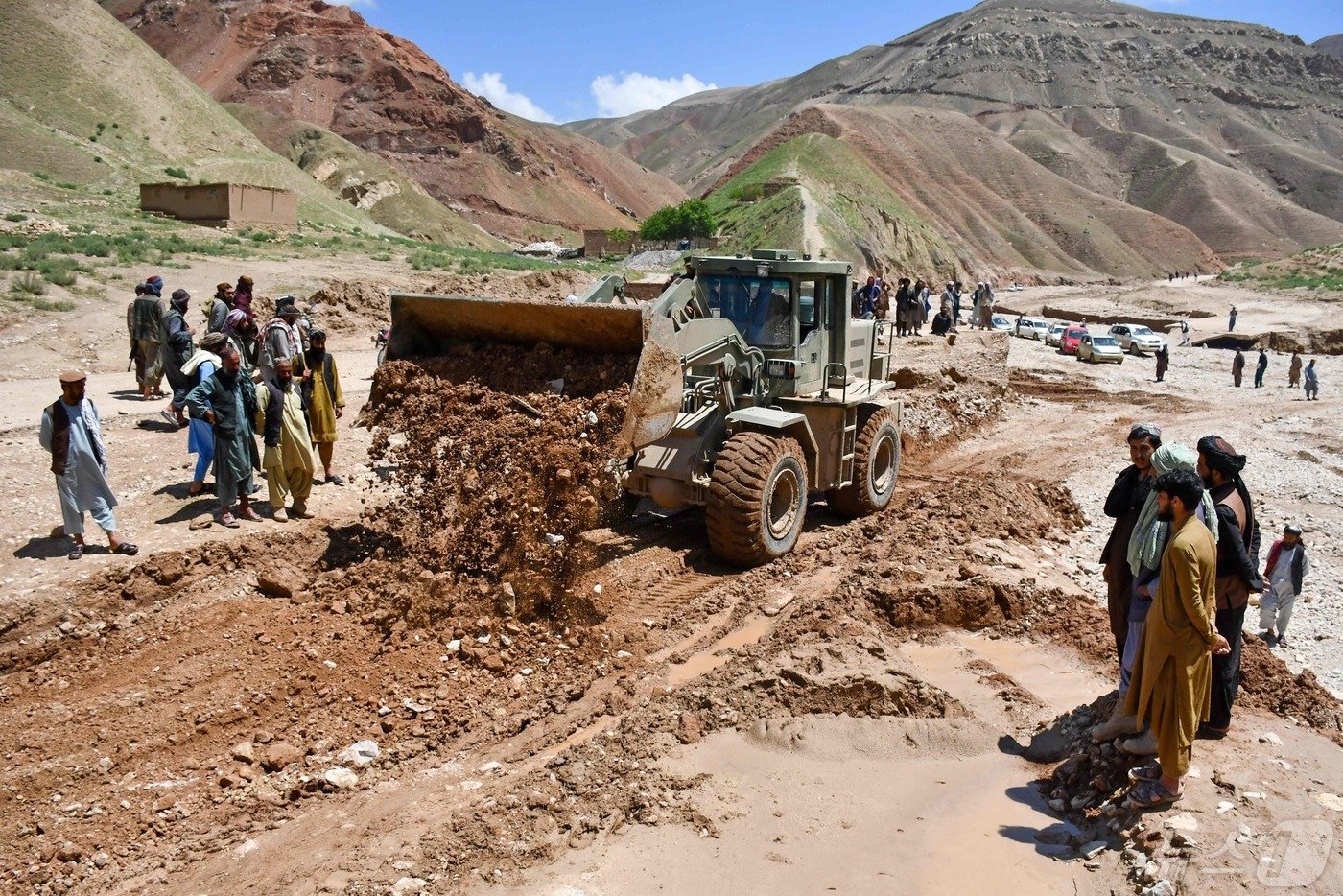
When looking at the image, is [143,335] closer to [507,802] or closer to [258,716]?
[258,716]

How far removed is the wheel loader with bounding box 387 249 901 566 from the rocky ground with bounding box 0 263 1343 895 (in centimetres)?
51

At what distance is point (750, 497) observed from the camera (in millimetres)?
8320

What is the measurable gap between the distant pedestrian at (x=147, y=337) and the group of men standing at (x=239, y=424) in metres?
2.44

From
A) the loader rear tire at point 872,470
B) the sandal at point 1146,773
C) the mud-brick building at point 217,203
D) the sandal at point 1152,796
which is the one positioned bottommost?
the sandal at point 1152,796

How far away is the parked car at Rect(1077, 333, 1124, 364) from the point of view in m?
29.8

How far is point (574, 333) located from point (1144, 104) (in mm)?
145420

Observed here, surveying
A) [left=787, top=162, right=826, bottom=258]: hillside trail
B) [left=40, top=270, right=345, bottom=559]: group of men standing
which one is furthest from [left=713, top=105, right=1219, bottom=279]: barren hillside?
[left=40, top=270, right=345, bottom=559]: group of men standing

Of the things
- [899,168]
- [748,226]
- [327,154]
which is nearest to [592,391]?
[748,226]

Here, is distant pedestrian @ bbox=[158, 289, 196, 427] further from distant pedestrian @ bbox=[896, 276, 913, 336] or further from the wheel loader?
distant pedestrian @ bbox=[896, 276, 913, 336]

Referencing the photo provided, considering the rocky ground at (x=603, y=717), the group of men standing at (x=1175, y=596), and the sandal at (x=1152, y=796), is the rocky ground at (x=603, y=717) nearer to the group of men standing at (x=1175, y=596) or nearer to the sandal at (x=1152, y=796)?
the sandal at (x=1152, y=796)

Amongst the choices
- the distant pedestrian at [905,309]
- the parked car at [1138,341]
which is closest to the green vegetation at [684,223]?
the parked car at [1138,341]

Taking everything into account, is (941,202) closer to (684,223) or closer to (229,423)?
(684,223)

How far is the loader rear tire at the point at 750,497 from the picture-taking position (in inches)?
328

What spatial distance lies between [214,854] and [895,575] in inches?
207
